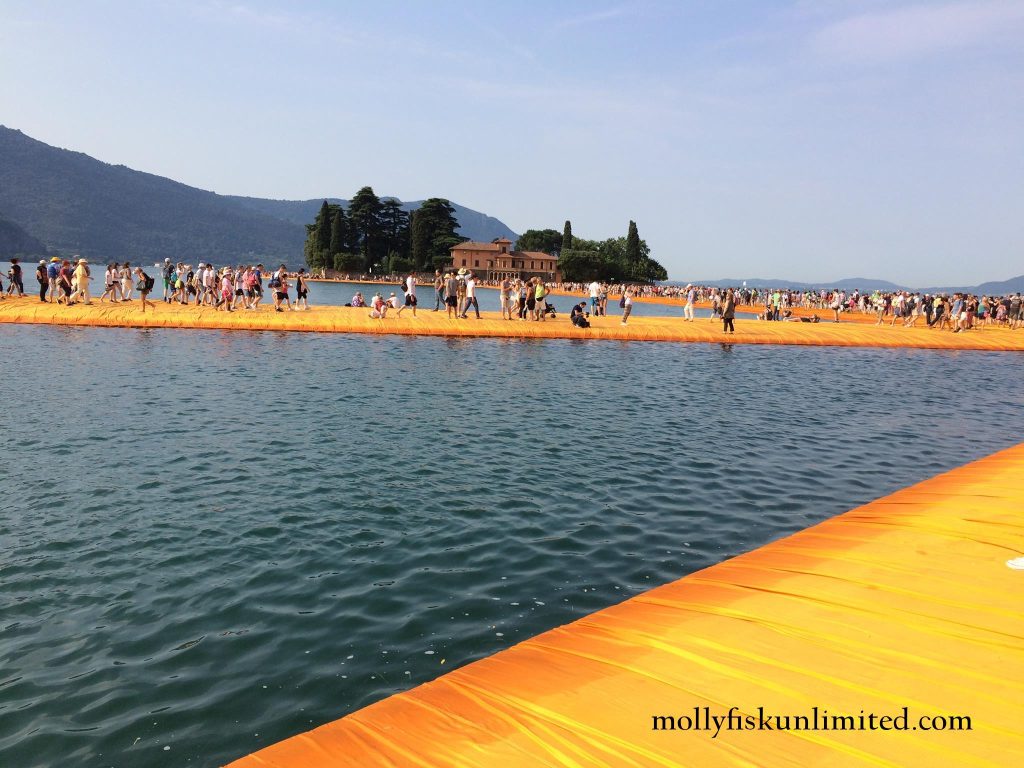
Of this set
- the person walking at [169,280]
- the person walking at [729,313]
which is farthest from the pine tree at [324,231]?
the person walking at [729,313]

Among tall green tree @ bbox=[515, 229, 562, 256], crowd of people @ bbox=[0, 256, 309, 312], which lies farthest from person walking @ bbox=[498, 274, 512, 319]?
tall green tree @ bbox=[515, 229, 562, 256]

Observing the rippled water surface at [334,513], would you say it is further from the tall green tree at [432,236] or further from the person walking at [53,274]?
the tall green tree at [432,236]

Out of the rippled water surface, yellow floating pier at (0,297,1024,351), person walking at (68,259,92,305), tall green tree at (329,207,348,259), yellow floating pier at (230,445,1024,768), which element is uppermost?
tall green tree at (329,207,348,259)

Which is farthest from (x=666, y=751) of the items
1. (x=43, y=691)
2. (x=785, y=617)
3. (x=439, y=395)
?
(x=439, y=395)

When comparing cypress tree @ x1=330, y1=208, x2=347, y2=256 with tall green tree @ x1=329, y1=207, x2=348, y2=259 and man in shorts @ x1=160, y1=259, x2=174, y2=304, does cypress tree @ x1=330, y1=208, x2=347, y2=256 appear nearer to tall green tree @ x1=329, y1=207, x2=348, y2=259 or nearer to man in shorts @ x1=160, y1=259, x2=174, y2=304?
tall green tree @ x1=329, y1=207, x2=348, y2=259

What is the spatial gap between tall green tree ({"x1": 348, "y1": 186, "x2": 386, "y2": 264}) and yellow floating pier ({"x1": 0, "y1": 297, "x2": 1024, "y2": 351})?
104052mm

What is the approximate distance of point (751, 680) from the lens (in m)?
4.12

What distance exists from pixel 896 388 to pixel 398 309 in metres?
23.8

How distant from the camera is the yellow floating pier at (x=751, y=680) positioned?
3441 mm

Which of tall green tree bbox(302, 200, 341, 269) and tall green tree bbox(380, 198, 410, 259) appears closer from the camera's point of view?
tall green tree bbox(302, 200, 341, 269)

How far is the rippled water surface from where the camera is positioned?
5.16 m

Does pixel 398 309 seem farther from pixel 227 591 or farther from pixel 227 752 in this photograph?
pixel 227 752

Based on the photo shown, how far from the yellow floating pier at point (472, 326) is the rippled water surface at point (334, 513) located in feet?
30.9

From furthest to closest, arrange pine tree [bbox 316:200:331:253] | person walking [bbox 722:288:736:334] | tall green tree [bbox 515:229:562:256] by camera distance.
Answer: tall green tree [bbox 515:229:562:256], pine tree [bbox 316:200:331:253], person walking [bbox 722:288:736:334]
